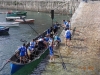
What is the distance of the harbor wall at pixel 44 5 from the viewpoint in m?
60.9

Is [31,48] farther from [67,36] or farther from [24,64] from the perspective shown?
[67,36]

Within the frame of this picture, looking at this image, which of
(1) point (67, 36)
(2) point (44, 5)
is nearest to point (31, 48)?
(1) point (67, 36)

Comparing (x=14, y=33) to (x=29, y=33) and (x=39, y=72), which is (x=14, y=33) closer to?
(x=29, y=33)

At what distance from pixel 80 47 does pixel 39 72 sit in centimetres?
601

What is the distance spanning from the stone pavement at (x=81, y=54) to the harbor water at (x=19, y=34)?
4.81 meters

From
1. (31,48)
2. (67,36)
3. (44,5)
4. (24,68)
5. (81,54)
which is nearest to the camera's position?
(24,68)

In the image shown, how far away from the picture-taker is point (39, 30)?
44.2 meters

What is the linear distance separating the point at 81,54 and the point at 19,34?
18.5 m

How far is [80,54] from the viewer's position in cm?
2350

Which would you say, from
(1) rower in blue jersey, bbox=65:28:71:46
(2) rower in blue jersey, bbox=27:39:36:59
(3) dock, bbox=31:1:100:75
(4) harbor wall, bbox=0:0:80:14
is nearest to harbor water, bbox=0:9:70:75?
(4) harbor wall, bbox=0:0:80:14

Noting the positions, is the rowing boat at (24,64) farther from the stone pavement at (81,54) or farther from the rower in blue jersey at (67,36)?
the rower in blue jersey at (67,36)

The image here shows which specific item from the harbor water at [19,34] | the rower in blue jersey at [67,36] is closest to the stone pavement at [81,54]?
the rower in blue jersey at [67,36]

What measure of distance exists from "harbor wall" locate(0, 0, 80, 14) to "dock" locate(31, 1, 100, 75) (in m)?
24.6

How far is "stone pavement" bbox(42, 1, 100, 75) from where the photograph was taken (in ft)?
65.5
